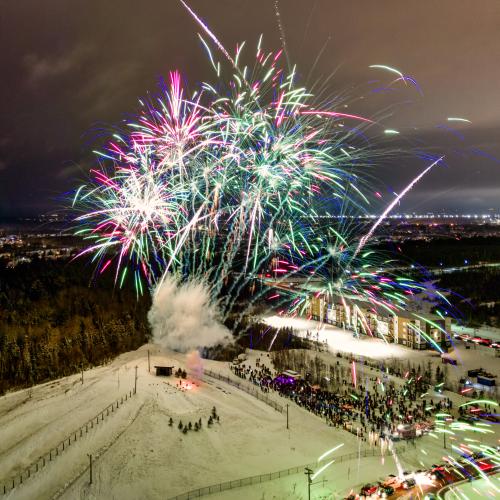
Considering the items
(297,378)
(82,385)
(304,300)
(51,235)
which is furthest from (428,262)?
(51,235)

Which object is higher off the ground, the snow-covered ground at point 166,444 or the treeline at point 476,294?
the treeline at point 476,294

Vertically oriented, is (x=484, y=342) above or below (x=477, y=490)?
above

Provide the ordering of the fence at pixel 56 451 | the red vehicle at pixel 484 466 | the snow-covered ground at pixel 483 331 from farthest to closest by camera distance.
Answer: the snow-covered ground at pixel 483 331
the red vehicle at pixel 484 466
the fence at pixel 56 451

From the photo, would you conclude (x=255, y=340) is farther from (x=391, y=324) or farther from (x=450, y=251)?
(x=450, y=251)

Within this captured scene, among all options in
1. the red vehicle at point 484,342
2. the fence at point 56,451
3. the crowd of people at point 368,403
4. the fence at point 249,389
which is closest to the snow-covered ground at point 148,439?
the fence at point 56,451

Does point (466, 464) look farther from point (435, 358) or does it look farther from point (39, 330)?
point (39, 330)

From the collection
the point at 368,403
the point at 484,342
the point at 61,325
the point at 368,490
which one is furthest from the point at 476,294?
the point at 368,490

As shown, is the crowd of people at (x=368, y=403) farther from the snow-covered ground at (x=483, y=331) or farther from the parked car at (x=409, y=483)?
the snow-covered ground at (x=483, y=331)
